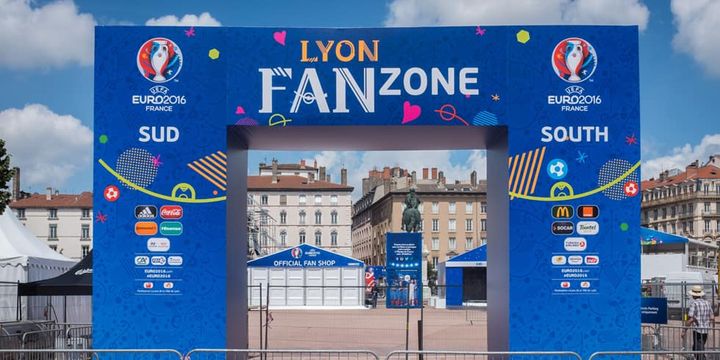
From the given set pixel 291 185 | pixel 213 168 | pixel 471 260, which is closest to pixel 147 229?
pixel 213 168

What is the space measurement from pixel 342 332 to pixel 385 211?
80.3 metres

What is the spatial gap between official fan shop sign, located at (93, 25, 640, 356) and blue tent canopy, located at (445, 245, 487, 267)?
28253mm

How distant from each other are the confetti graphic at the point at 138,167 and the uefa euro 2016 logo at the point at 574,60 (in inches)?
221

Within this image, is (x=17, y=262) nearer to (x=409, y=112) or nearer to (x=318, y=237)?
(x=409, y=112)

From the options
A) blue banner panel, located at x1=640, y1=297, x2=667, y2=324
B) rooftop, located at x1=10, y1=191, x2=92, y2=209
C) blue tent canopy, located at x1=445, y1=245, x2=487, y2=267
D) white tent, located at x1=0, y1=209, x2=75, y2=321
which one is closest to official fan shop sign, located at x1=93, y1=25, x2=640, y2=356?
blue banner panel, located at x1=640, y1=297, x2=667, y2=324

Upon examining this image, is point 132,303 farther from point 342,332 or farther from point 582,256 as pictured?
point 342,332

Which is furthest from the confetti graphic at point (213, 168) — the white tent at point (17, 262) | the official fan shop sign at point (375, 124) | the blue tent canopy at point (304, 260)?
the blue tent canopy at point (304, 260)

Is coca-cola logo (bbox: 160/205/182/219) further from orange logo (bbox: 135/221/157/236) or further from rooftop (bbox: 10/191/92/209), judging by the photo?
rooftop (bbox: 10/191/92/209)

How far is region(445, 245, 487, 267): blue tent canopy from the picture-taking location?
40000 mm

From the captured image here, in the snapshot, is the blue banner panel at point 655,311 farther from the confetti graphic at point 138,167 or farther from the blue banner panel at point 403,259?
the blue banner panel at point 403,259

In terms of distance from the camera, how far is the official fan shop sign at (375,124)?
11516mm

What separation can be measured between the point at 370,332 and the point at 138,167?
45.1 ft

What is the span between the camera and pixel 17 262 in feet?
64.4

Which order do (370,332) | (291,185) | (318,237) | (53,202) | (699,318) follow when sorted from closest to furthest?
1. (699,318)
2. (370,332)
3. (53,202)
4. (318,237)
5. (291,185)
